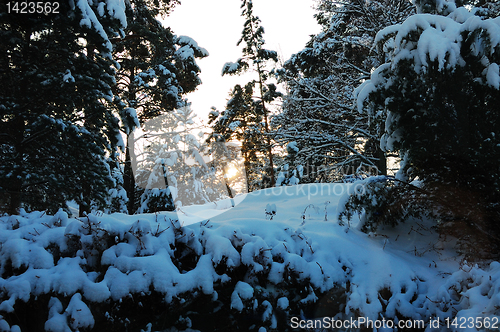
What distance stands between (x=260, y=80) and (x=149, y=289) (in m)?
13.2

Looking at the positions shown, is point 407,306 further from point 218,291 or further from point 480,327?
point 218,291

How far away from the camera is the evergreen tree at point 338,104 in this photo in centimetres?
832

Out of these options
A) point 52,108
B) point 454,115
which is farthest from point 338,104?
point 52,108

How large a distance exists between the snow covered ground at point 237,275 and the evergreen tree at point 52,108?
7.96 ft

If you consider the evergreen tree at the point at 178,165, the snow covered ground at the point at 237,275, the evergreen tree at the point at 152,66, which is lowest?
the snow covered ground at the point at 237,275

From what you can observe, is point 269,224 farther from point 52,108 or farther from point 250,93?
point 250,93

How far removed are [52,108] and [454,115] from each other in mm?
6441

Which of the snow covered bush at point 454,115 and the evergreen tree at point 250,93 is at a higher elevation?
the evergreen tree at point 250,93

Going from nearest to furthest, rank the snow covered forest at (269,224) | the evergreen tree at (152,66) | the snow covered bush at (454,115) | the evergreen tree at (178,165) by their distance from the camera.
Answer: the snow covered forest at (269,224), the snow covered bush at (454,115), the evergreen tree at (152,66), the evergreen tree at (178,165)

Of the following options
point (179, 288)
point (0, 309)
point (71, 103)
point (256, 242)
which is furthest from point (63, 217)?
point (71, 103)

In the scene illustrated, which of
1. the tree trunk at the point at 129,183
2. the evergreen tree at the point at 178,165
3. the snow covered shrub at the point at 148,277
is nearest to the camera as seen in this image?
the snow covered shrub at the point at 148,277

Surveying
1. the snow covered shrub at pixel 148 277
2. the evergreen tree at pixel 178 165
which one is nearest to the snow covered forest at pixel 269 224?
the snow covered shrub at pixel 148 277

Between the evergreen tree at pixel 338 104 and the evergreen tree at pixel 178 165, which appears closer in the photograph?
the evergreen tree at pixel 338 104

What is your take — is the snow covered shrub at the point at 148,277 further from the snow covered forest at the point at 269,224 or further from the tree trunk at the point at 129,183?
the tree trunk at the point at 129,183
